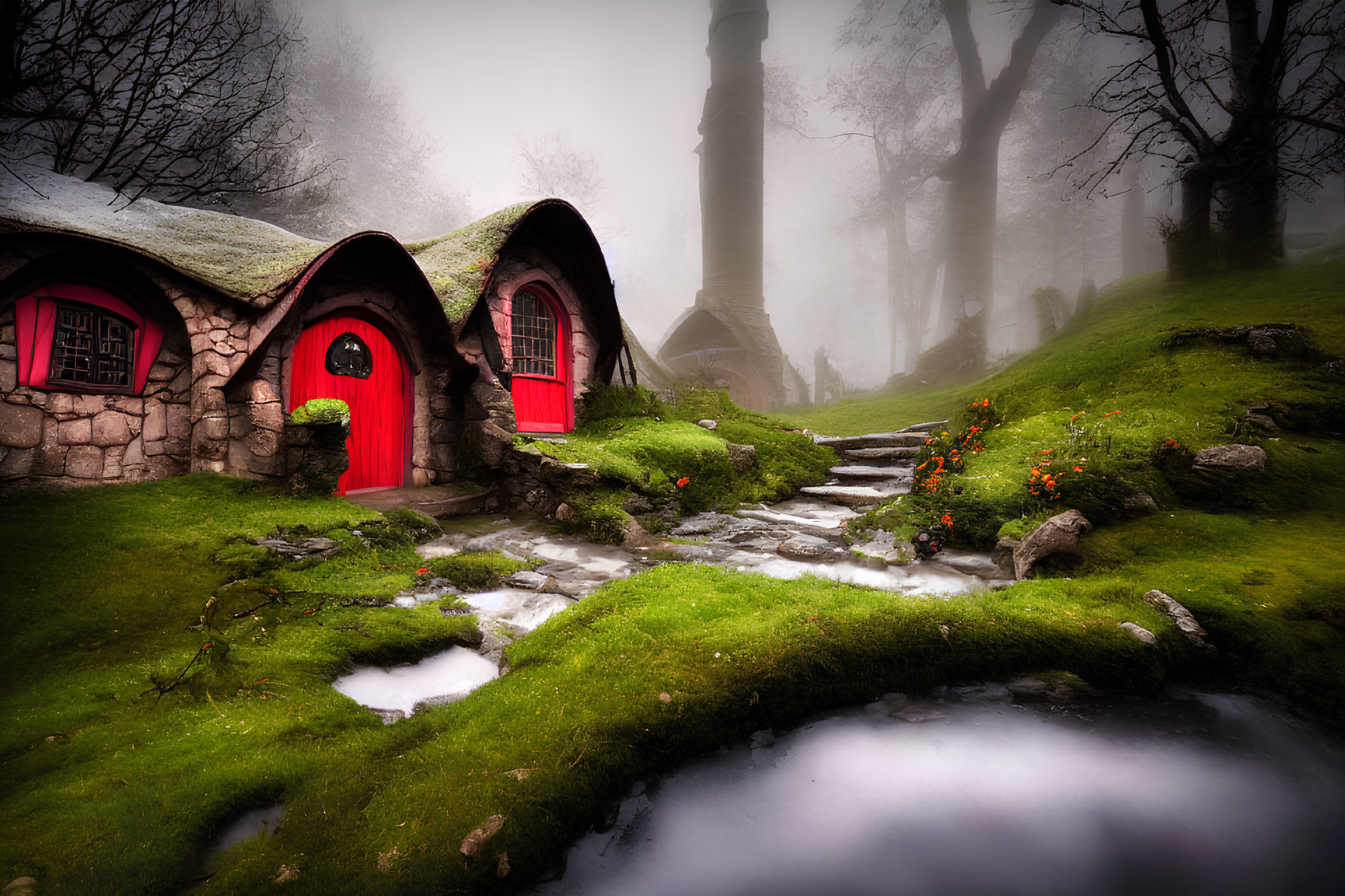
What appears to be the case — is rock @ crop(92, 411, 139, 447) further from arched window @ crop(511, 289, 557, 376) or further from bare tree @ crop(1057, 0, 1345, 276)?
bare tree @ crop(1057, 0, 1345, 276)

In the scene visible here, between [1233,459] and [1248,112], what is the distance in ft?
17.0

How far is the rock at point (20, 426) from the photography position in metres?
5.92

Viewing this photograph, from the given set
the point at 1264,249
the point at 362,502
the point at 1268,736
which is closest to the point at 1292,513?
the point at 1268,736

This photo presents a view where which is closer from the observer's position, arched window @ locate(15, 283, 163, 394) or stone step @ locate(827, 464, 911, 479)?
arched window @ locate(15, 283, 163, 394)

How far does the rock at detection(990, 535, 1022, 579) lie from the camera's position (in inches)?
192

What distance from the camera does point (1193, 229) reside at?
8461 mm

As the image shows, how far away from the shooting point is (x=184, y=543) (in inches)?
187

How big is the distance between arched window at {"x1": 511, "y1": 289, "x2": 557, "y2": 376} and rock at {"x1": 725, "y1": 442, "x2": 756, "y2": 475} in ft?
14.0

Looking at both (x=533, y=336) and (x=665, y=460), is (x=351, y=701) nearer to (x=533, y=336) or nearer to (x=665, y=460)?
(x=665, y=460)

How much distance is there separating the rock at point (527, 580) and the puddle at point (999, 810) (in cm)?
292

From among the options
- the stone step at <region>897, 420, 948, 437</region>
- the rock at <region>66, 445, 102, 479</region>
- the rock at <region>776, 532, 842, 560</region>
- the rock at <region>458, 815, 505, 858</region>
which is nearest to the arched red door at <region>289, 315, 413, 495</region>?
the rock at <region>66, 445, 102, 479</region>

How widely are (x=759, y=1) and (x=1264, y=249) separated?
88.1 ft

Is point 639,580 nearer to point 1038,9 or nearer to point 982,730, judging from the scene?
point 982,730

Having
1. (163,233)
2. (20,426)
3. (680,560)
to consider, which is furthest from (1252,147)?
(20,426)
